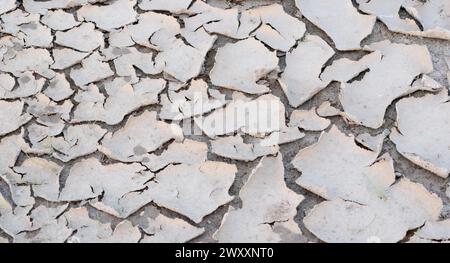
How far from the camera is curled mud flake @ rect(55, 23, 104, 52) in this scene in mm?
1730

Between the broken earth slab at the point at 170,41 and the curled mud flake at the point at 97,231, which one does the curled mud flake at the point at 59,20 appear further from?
the curled mud flake at the point at 97,231

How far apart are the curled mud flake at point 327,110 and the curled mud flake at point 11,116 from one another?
0.63 m

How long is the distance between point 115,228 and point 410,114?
25.2 inches

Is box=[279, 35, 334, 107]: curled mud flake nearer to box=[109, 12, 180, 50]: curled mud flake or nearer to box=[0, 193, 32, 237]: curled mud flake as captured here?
box=[109, 12, 180, 50]: curled mud flake

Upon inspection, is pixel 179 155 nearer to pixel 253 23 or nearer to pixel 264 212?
pixel 264 212

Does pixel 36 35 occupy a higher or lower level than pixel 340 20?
lower

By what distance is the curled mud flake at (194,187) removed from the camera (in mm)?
1388

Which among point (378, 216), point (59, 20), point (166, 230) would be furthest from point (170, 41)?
point (378, 216)

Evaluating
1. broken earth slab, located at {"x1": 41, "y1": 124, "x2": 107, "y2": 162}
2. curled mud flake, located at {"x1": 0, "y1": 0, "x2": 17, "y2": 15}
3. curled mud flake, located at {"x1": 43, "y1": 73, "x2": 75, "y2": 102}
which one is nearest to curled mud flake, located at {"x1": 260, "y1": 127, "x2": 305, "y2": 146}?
broken earth slab, located at {"x1": 41, "y1": 124, "x2": 107, "y2": 162}

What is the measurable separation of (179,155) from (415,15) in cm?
65

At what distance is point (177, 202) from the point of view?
1403mm

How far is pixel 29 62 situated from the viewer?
171cm

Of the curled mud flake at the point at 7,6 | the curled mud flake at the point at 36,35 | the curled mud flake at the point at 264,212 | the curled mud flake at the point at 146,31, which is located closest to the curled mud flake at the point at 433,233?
the curled mud flake at the point at 264,212
